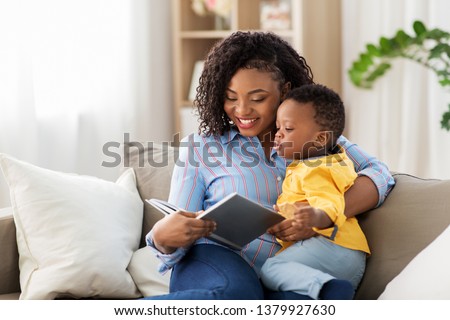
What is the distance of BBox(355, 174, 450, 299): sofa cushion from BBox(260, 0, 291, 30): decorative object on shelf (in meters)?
2.43

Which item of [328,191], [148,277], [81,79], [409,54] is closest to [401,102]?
[409,54]

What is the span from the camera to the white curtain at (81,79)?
3.32 metres

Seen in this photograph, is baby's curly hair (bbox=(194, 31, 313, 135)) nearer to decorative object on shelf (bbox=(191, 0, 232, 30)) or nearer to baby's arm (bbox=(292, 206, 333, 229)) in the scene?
baby's arm (bbox=(292, 206, 333, 229))

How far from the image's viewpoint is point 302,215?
→ 5.24 feet

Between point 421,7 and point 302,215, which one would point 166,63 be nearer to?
point 421,7

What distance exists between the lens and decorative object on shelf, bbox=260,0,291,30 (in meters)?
4.19

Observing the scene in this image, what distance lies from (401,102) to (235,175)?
2.51 m

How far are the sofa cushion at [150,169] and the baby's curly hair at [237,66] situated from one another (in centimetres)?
31

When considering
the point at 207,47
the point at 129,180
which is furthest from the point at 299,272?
the point at 207,47

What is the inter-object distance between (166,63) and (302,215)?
287cm

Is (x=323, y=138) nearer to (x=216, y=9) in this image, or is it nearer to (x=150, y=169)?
(x=150, y=169)

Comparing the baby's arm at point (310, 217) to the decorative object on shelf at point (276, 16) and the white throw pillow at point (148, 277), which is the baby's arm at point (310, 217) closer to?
the white throw pillow at point (148, 277)
